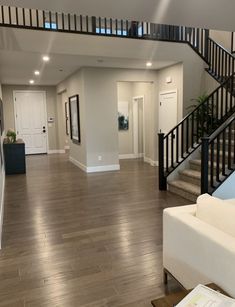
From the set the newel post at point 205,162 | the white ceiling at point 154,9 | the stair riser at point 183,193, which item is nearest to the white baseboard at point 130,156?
the stair riser at point 183,193

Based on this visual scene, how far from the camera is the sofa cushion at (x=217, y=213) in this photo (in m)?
1.82

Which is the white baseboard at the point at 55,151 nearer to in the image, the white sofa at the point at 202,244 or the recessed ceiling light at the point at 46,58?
the recessed ceiling light at the point at 46,58

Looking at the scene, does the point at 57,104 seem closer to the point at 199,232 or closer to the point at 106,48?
the point at 106,48

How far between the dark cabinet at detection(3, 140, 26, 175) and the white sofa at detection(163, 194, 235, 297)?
5.66m

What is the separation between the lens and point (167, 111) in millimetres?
7168

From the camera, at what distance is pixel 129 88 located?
8992mm

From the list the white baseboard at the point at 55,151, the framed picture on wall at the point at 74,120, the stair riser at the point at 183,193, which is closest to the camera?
the stair riser at the point at 183,193

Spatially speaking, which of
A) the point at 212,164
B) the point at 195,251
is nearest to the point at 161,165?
the point at 212,164

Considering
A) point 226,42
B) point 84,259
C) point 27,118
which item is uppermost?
point 226,42

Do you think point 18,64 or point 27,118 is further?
point 27,118

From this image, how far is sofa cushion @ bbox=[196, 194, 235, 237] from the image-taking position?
1824mm

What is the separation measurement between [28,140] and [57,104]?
188 centimetres

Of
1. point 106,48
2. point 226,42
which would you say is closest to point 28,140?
point 106,48

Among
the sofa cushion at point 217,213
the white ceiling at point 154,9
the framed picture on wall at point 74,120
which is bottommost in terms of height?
the sofa cushion at point 217,213
